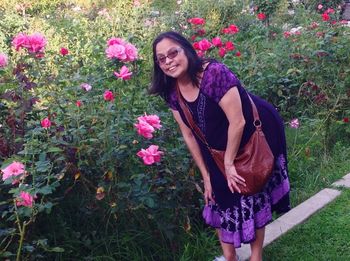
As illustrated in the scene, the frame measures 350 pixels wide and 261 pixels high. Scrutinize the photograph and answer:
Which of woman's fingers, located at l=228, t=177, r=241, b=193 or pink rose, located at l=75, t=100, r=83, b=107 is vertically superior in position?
pink rose, located at l=75, t=100, r=83, b=107

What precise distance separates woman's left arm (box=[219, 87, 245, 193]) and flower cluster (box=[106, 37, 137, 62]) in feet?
2.20

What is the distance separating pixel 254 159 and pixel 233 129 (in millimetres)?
196

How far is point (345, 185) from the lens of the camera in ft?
13.9

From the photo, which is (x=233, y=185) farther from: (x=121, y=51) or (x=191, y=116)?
(x=121, y=51)

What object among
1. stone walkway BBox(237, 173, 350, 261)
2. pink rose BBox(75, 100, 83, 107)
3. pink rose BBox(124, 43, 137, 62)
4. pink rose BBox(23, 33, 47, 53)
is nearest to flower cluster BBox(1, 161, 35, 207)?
pink rose BBox(75, 100, 83, 107)

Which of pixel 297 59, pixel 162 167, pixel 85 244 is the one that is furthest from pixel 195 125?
pixel 297 59

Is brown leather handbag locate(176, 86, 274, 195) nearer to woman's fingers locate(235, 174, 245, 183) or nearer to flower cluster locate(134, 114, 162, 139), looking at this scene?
woman's fingers locate(235, 174, 245, 183)

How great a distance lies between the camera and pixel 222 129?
2.46m

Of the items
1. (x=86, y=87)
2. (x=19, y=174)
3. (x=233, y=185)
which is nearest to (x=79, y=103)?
(x=86, y=87)

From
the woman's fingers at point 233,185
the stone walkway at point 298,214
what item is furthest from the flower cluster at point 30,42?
the stone walkway at point 298,214

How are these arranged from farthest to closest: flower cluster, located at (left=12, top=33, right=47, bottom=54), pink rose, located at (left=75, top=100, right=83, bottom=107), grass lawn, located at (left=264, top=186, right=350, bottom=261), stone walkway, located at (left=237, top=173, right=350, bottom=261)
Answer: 1. stone walkway, located at (left=237, top=173, right=350, bottom=261)
2. grass lawn, located at (left=264, top=186, right=350, bottom=261)
3. pink rose, located at (left=75, top=100, right=83, bottom=107)
4. flower cluster, located at (left=12, top=33, right=47, bottom=54)

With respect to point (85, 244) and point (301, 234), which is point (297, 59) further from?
point (85, 244)

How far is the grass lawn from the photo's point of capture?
3.30 metres

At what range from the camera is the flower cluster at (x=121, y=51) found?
2.71 m
